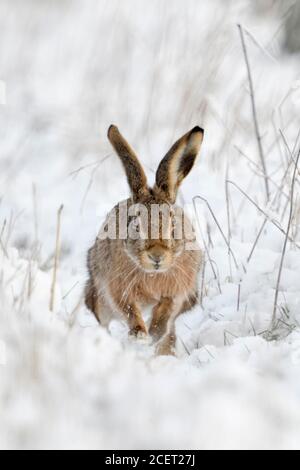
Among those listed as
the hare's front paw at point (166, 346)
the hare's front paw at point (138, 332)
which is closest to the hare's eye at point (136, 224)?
the hare's front paw at point (138, 332)

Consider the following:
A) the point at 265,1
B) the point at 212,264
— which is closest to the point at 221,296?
the point at 212,264

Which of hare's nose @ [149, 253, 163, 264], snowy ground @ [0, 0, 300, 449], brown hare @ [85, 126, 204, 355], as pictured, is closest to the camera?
snowy ground @ [0, 0, 300, 449]

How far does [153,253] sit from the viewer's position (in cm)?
468

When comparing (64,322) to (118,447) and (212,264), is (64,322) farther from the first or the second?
(212,264)

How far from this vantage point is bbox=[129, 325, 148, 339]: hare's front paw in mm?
4918

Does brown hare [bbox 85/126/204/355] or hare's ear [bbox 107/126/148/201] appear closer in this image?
brown hare [bbox 85/126/204/355]

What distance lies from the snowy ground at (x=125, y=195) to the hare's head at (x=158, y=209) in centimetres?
48

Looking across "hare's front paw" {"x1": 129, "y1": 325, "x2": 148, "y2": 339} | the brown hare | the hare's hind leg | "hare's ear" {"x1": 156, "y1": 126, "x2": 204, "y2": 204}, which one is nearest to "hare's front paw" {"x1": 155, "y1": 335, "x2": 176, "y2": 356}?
the brown hare

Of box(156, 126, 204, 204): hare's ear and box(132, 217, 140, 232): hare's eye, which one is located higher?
box(156, 126, 204, 204): hare's ear

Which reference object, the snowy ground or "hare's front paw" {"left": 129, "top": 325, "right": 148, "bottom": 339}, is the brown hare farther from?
the snowy ground

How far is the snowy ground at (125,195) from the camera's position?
2.83 meters

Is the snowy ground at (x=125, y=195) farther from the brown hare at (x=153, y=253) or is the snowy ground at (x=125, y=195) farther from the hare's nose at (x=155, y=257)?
the hare's nose at (x=155, y=257)

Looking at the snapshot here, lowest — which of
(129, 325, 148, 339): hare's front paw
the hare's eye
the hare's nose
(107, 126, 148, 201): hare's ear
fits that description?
(129, 325, 148, 339): hare's front paw

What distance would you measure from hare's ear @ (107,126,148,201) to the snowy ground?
2.16ft
